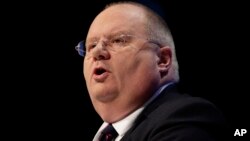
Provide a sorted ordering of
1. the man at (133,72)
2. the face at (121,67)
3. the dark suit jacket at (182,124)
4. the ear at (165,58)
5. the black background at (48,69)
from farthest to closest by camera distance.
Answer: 1. the black background at (48,69)
2. the ear at (165,58)
3. the face at (121,67)
4. the man at (133,72)
5. the dark suit jacket at (182,124)

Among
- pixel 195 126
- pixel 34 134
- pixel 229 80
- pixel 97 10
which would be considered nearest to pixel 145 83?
pixel 195 126

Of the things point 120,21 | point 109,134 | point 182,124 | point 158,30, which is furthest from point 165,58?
point 182,124

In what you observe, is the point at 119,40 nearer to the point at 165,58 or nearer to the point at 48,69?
the point at 165,58

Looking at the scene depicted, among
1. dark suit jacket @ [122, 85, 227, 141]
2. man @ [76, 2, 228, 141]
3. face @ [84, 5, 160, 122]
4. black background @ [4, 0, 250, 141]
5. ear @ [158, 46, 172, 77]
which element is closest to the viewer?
dark suit jacket @ [122, 85, 227, 141]

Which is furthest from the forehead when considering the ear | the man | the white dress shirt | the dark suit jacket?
the dark suit jacket

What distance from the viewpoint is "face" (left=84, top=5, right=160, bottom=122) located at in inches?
62.8

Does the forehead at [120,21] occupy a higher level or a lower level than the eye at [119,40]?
higher

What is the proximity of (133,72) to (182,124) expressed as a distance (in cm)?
39

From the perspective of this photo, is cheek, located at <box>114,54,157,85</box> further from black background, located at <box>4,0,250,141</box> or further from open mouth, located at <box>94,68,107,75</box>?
black background, located at <box>4,0,250,141</box>

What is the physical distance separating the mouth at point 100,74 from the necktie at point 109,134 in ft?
0.59

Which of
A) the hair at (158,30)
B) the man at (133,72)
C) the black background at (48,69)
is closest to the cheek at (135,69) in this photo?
the man at (133,72)

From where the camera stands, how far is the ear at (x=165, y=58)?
5.57 feet

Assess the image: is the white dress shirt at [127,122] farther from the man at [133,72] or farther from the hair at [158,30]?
the hair at [158,30]

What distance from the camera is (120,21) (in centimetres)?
170
